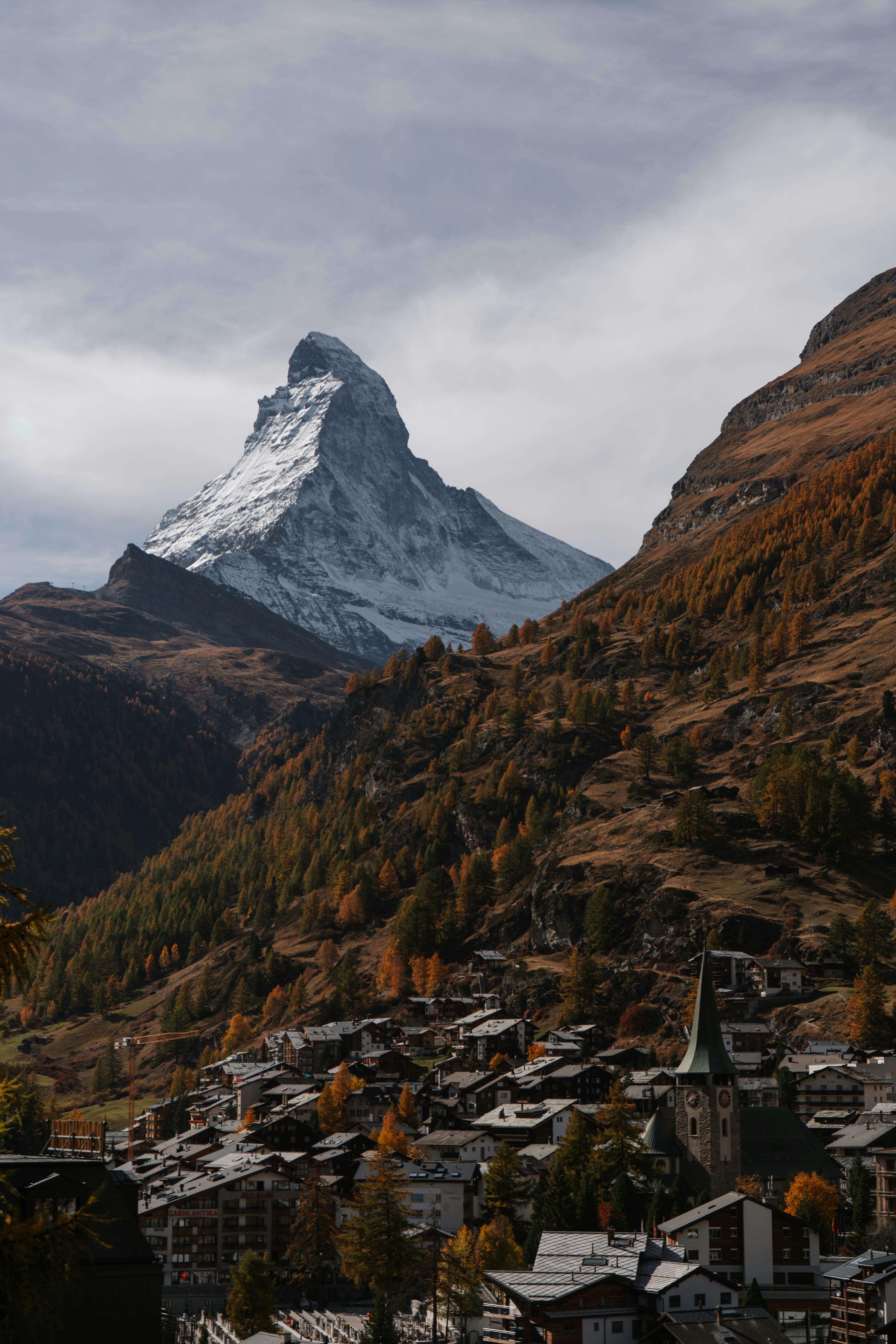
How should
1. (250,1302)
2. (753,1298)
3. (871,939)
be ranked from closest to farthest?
(753,1298), (250,1302), (871,939)

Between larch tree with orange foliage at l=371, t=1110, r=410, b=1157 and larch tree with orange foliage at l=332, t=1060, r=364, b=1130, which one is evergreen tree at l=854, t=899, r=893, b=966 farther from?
larch tree with orange foliage at l=332, t=1060, r=364, b=1130

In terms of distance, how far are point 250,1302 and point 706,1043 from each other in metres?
46.2

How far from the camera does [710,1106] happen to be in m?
117

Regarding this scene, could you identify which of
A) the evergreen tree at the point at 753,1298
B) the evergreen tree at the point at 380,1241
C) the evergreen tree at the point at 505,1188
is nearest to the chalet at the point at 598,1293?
the evergreen tree at the point at 753,1298

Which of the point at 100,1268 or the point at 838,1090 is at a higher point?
the point at 100,1268

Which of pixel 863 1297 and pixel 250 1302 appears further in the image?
pixel 250 1302

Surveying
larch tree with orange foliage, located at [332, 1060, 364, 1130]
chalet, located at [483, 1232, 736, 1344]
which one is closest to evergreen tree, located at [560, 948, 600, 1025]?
larch tree with orange foliage, located at [332, 1060, 364, 1130]

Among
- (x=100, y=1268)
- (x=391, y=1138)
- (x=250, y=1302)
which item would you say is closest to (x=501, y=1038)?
(x=391, y=1138)

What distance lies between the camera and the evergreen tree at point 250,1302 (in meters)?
94.3

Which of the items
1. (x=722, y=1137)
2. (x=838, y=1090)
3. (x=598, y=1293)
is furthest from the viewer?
(x=838, y=1090)

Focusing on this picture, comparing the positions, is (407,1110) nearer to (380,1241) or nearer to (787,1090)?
(787,1090)

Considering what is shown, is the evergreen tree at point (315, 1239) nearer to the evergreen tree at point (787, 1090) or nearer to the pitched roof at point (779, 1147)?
the pitched roof at point (779, 1147)

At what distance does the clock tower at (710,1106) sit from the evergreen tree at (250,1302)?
38276mm

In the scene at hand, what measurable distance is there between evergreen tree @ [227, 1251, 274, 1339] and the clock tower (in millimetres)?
38276
